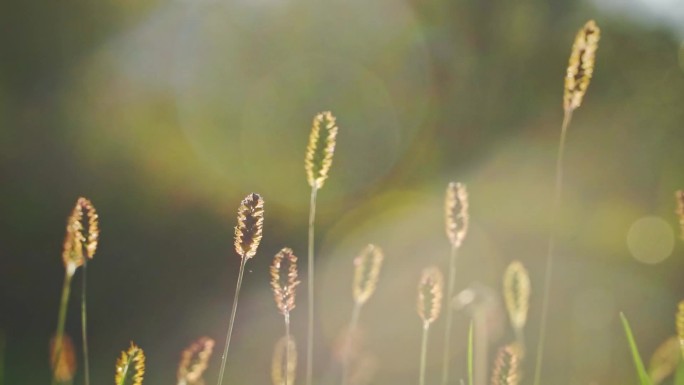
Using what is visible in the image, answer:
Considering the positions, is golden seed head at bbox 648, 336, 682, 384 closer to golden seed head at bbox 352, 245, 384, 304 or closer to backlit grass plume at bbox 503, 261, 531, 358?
backlit grass plume at bbox 503, 261, 531, 358

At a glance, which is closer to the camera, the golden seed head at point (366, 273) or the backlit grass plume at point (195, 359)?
the backlit grass plume at point (195, 359)

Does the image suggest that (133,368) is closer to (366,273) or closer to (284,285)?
(284,285)

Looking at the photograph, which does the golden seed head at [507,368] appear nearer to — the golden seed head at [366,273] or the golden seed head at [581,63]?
the golden seed head at [366,273]

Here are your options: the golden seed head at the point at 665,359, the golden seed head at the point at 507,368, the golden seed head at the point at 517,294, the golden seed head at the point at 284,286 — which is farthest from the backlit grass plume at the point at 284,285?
the golden seed head at the point at 665,359

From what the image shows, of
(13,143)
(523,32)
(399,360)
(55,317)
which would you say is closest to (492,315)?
(399,360)

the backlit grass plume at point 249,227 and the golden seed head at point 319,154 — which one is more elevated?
the golden seed head at point 319,154

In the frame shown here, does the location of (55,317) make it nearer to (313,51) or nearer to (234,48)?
(234,48)

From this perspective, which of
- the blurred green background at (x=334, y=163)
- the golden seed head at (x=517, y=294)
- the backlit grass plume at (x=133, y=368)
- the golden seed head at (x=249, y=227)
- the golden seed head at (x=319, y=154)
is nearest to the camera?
the backlit grass plume at (x=133, y=368)
